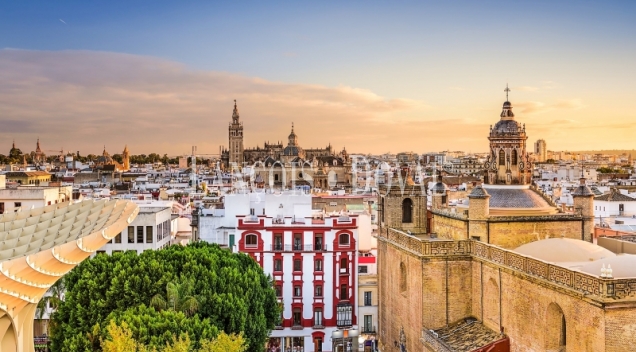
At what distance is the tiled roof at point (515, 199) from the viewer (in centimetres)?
2942

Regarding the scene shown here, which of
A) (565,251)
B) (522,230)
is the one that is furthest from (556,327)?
(522,230)

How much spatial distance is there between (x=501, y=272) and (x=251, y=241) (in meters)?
18.4

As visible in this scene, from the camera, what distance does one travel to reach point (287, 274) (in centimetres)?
3844

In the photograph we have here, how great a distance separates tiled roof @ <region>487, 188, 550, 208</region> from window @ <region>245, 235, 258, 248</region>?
14.9 metres

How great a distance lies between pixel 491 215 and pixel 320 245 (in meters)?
→ 13.0

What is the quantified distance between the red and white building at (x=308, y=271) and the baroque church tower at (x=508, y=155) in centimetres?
1045

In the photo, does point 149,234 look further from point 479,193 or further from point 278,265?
point 479,193

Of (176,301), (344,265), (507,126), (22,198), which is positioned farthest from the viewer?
(22,198)

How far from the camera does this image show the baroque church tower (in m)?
30.7

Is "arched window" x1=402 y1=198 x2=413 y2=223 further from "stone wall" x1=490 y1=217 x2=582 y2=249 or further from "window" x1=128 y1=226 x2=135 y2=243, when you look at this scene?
"window" x1=128 y1=226 x2=135 y2=243

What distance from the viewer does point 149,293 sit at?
25.3 metres

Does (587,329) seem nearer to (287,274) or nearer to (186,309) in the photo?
→ (186,309)

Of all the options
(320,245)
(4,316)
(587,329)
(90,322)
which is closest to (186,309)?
(90,322)

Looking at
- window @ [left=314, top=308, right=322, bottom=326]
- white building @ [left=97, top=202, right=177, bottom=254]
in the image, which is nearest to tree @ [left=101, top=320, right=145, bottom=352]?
white building @ [left=97, top=202, right=177, bottom=254]
